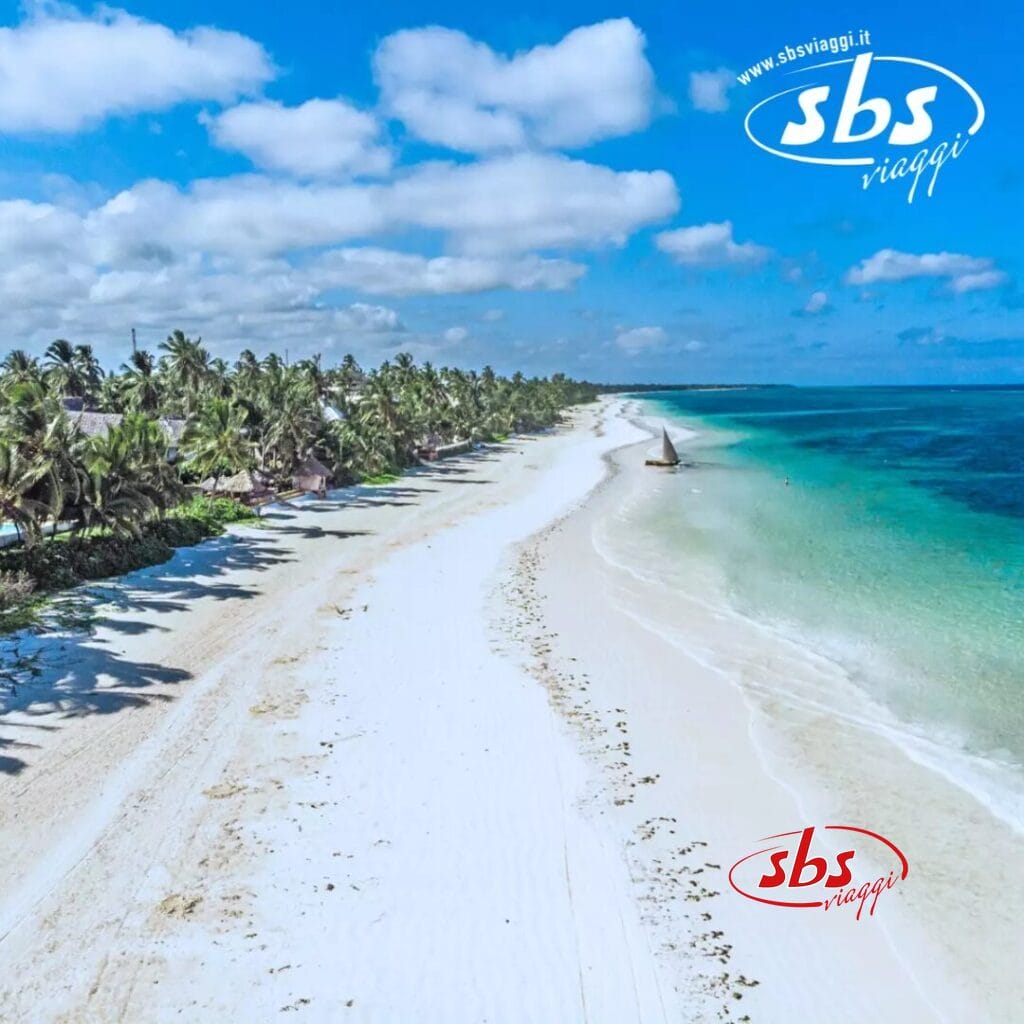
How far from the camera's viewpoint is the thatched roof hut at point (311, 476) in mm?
44344

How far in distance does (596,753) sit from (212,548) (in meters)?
20.7

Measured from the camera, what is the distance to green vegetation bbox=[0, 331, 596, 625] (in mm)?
22672

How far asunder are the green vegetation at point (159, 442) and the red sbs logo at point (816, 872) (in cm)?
1858

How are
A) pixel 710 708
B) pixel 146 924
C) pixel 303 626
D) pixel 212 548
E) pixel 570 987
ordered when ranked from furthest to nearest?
pixel 212 548 → pixel 303 626 → pixel 710 708 → pixel 146 924 → pixel 570 987

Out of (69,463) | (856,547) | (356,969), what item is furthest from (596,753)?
(856,547)

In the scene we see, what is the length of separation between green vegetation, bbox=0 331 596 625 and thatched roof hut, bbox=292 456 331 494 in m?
0.49

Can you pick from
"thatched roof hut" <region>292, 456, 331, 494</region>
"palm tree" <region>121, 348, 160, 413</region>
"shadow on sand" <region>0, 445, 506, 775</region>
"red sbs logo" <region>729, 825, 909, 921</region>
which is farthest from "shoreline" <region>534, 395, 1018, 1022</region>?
"palm tree" <region>121, 348, 160, 413</region>

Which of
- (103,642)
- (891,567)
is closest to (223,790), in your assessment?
(103,642)

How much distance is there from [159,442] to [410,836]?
20.2 metres

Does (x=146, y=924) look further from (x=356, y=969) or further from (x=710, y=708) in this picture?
(x=710, y=708)

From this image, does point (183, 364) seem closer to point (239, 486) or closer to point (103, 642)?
point (239, 486)

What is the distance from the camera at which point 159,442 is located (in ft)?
88.1

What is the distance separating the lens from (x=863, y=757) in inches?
565

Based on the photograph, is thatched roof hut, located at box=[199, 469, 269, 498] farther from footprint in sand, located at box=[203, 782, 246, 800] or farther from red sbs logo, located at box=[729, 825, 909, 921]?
red sbs logo, located at box=[729, 825, 909, 921]
